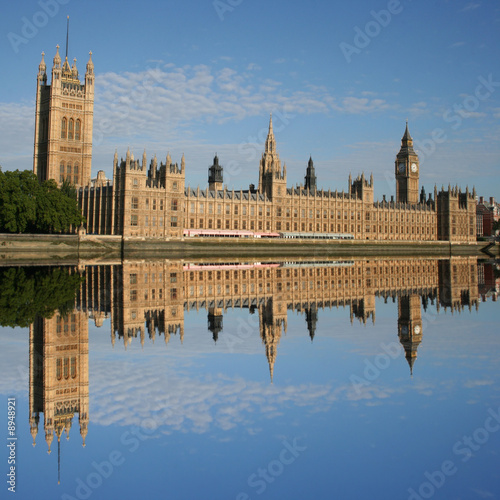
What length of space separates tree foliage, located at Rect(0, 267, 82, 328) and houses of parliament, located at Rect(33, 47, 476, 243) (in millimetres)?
47160

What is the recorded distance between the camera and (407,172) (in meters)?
151

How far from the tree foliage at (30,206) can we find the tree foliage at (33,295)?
101 ft

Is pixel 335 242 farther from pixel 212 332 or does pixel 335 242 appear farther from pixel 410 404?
pixel 410 404

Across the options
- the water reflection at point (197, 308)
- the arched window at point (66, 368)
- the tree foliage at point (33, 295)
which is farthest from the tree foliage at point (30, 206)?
the arched window at point (66, 368)

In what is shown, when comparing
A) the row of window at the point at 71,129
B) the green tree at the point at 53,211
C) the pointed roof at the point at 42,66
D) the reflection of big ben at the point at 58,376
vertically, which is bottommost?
the reflection of big ben at the point at 58,376

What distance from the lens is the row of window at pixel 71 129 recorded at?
11669cm

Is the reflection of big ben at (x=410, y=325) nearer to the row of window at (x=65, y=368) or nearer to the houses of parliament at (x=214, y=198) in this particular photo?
the row of window at (x=65, y=368)

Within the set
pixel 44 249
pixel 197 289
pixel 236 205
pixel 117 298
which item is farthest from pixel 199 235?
pixel 117 298

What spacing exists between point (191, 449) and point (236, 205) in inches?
3857

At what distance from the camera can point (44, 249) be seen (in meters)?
69.4

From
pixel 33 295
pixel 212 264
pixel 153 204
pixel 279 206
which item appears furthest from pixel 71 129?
pixel 33 295

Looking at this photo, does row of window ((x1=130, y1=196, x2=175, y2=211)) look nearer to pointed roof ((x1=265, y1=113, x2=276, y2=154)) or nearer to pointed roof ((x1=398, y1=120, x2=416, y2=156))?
pointed roof ((x1=265, y1=113, x2=276, y2=154))

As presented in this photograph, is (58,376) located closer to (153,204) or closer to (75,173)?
(153,204)

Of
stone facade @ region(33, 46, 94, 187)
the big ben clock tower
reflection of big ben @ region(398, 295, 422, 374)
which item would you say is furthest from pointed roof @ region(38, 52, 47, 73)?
reflection of big ben @ region(398, 295, 422, 374)
